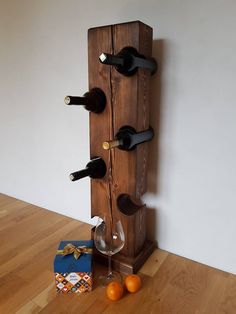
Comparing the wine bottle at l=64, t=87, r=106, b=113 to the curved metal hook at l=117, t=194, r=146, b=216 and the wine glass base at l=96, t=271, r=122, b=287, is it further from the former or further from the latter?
the wine glass base at l=96, t=271, r=122, b=287

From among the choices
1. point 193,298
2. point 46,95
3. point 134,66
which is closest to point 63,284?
point 193,298

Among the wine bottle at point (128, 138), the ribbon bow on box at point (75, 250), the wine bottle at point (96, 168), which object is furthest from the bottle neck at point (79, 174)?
the ribbon bow on box at point (75, 250)

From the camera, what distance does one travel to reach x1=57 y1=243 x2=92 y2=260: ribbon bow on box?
1026 mm

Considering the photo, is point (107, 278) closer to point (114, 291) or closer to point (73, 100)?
point (114, 291)

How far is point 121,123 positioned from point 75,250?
1.77ft

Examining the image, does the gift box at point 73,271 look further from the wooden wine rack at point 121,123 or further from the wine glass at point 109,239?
the wooden wine rack at point 121,123

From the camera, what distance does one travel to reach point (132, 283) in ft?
3.30

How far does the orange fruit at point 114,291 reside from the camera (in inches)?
38.1

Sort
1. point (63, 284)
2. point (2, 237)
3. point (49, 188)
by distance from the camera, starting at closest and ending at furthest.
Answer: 1. point (63, 284)
2. point (2, 237)
3. point (49, 188)

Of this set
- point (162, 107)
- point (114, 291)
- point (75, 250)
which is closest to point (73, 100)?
point (162, 107)

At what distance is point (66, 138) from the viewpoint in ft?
4.81

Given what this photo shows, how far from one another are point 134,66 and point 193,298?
0.88 meters

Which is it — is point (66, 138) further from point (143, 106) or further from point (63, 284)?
point (63, 284)

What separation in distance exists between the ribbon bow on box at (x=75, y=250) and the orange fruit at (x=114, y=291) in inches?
6.1
